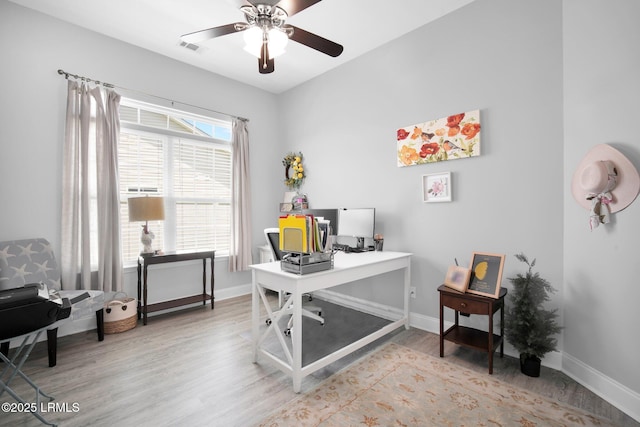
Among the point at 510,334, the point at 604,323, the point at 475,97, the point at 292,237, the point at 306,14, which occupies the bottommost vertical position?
the point at 510,334

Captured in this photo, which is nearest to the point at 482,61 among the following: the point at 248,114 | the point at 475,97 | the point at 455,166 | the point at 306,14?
the point at 475,97

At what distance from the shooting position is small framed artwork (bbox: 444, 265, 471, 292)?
7.54 feet

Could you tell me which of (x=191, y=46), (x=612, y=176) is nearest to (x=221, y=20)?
(x=191, y=46)

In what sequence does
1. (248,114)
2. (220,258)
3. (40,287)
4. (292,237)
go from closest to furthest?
(40,287) < (292,237) < (220,258) < (248,114)

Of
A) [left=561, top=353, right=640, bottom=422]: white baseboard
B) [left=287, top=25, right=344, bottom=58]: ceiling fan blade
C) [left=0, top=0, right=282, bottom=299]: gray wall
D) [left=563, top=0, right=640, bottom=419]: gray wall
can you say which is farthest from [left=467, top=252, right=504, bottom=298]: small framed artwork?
[left=0, top=0, right=282, bottom=299]: gray wall

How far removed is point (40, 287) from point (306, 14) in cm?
303

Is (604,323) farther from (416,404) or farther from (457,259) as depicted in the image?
(416,404)

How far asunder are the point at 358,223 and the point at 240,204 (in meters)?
1.85

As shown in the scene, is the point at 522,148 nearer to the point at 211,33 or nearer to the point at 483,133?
the point at 483,133

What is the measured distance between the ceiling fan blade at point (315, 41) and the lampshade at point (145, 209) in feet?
7.55

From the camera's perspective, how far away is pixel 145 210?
10.2 ft

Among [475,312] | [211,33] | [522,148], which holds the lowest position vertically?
[475,312]

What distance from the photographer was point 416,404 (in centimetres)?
180

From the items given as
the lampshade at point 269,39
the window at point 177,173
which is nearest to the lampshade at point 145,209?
the window at point 177,173
